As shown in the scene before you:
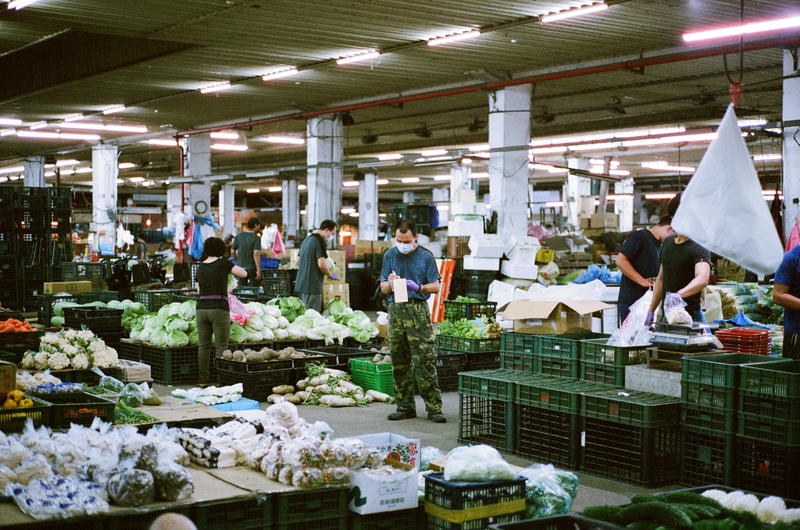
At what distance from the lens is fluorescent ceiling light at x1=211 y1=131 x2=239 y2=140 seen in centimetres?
2092

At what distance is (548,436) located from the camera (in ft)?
19.4

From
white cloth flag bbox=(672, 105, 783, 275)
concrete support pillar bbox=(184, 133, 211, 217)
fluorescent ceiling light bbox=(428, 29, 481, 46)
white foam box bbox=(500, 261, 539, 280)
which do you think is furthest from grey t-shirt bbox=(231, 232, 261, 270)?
white cloth flag bbox=(672, 105, 783, 275)

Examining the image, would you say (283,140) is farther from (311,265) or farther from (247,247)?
(311,265)

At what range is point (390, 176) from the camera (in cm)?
3191

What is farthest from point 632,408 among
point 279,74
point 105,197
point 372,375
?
point 105,197

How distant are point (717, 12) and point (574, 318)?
5.72 metres

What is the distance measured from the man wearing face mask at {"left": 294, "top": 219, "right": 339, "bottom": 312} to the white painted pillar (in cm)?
650

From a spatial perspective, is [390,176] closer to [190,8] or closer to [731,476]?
[190,8]

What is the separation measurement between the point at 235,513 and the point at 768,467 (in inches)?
132

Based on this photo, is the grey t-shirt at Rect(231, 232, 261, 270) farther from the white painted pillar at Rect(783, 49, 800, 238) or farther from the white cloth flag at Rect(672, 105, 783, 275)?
the white cloth flag at Rect(672, 105, 783, 275)

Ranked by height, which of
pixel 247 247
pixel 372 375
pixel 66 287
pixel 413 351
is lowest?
pixel 372 375

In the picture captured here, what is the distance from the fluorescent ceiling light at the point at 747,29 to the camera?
1016 centimetres

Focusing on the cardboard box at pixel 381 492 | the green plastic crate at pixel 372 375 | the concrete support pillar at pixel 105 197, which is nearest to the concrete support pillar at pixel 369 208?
the concrete support pillar at pixel 105 197

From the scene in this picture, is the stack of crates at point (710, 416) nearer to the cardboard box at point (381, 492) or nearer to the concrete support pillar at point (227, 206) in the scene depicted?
the cardboard box at point (381, 492)
